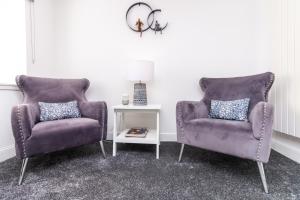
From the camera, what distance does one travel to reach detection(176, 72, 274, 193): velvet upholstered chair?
1.27 meters

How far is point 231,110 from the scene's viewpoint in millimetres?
1738

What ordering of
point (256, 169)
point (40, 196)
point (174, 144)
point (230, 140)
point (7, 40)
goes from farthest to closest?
point (174, 144) → point (7, 40) → point (256, 169) → point (230, 140) → point (40, 196)

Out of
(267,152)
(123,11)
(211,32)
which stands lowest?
(267,152)

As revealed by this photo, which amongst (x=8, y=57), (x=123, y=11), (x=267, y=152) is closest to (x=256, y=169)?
(x=267, y=152)

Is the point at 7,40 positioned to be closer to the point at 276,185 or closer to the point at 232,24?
the point at 232,24

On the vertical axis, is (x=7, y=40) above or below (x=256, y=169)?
above

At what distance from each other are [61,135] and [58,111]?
1.18ft

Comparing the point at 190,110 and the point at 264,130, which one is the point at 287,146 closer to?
the point at 264,130

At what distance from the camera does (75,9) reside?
8.35 ft

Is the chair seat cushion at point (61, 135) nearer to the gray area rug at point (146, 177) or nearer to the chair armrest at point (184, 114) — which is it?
the gray area rug at point (146, 177)

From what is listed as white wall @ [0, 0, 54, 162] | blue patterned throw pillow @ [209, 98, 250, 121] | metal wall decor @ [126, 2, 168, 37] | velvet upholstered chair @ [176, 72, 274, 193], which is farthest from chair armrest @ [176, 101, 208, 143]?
white wall @ [0, 0, 54, 162]

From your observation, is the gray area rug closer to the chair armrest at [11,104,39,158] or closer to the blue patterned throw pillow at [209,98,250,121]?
the chair armrest at [11,104,39,158]

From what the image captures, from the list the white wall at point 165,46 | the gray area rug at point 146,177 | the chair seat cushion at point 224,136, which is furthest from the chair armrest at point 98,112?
the chair seat cushion at point 224,136

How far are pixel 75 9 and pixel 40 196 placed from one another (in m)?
2.34
